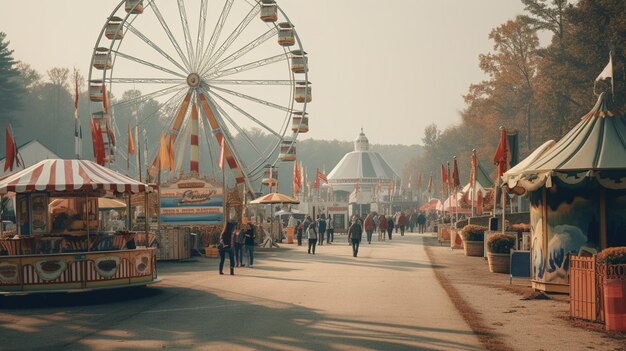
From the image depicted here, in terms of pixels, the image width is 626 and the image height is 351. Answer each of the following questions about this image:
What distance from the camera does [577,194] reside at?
1745 cm

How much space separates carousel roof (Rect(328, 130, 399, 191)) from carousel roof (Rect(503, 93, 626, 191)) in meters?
109

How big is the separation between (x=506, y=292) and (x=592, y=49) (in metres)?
33.2

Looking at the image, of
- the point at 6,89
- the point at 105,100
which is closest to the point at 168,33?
the point at 105,100

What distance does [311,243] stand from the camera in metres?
36.8

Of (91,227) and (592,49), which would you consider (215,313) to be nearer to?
(91,227)

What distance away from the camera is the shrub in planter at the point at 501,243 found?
2530 cm

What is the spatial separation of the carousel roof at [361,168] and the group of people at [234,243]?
97.9 meters

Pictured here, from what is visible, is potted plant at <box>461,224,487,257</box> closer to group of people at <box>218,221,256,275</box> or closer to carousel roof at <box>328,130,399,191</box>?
group of people at <box>218,221,256,275</box>

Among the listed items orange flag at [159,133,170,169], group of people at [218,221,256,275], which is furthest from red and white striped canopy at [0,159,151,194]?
orange flag at [159,133,170,169]

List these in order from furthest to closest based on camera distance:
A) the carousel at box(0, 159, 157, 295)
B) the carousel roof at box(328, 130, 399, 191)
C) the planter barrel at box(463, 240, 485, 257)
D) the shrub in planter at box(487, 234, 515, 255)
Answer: the carousel roof at box(328, 130, 399, 191), the planter barrel at box(463, 240, 485, 257), the shrub in planter at box(487, 234, 515, 255), the carousel at box(0, 159, 157, 295)

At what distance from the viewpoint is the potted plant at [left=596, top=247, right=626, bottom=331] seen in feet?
42.5

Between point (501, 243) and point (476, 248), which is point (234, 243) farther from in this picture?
point (476, 248)

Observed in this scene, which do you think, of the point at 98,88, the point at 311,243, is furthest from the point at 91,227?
the point at 98,88

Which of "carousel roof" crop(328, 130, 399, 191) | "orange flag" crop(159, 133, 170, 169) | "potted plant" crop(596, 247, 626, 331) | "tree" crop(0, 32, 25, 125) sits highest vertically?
"tree" crop(0, 32, 25, 125)
